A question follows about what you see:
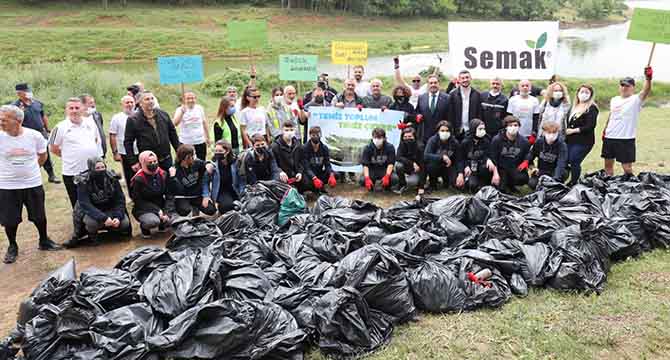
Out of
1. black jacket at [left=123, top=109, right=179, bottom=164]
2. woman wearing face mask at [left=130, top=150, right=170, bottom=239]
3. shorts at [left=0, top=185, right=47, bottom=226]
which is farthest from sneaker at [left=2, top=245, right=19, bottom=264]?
black jacket at [left=123, top=109, right=179, bottom=164]

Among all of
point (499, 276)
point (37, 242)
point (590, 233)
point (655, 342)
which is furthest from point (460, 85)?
point (37, 242)

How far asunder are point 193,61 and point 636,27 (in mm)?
6450

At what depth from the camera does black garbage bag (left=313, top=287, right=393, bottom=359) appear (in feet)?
11.2

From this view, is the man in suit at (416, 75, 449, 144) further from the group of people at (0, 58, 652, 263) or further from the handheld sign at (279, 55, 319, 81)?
the handheld sign at (279, 55, 319, 81)

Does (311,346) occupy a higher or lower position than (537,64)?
lower

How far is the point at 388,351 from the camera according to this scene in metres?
3.47

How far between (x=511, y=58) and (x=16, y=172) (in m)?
6.87

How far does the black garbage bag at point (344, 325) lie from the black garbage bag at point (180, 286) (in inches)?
33.5

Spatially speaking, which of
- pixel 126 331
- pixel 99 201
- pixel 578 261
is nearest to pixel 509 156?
pixel 578 261

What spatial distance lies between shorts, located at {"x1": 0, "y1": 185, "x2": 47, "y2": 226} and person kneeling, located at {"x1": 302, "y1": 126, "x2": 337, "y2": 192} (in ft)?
10.9

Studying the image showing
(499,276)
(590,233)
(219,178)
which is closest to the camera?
(499,276)

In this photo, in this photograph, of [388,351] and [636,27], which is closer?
[388,351]

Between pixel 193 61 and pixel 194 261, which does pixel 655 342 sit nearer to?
pixel 194 261

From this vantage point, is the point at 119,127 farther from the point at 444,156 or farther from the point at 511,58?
the point at 511,58
